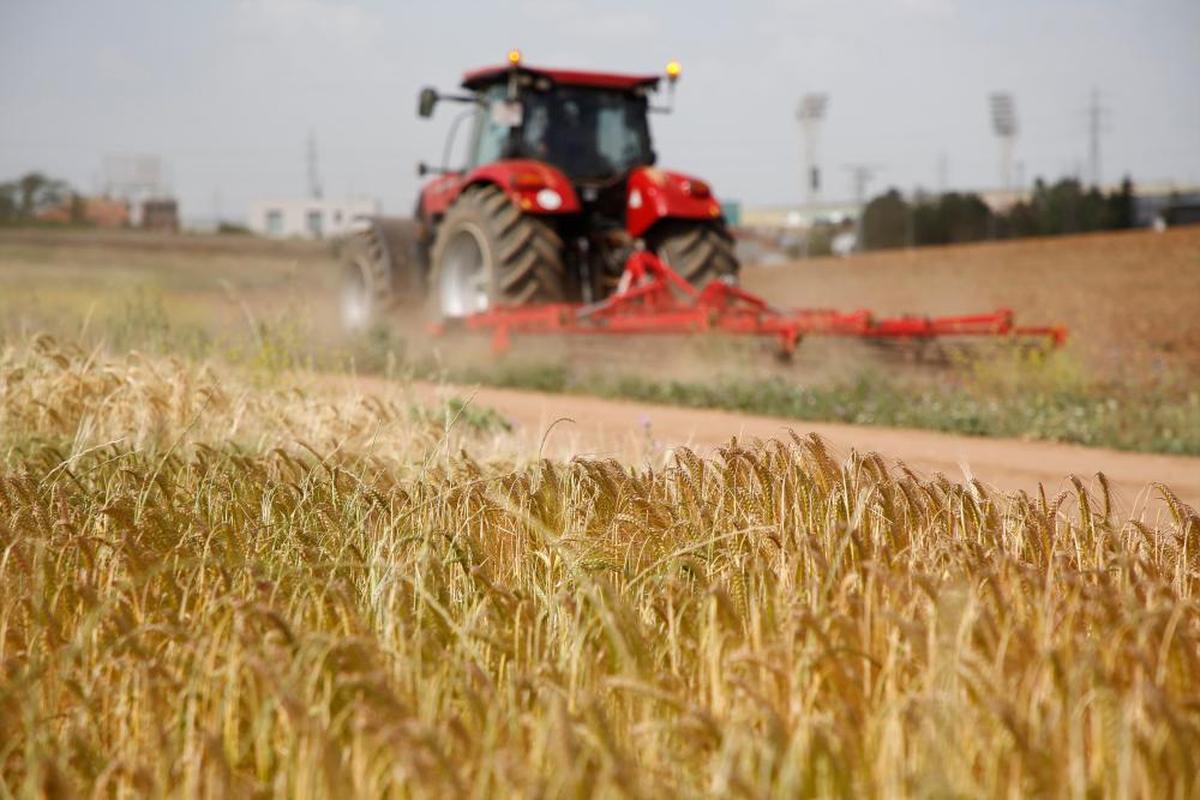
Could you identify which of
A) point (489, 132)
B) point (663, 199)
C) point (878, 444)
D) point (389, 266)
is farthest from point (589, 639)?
point (389, 266)

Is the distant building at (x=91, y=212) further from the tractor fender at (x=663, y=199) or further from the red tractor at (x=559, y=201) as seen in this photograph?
the tractor fender at (x=663, y=199)

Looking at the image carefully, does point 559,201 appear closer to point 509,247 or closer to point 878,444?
point 509,247

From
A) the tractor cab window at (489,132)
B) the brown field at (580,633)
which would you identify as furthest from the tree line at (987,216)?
the brown field at (580,633)

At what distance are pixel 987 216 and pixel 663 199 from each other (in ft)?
87.9

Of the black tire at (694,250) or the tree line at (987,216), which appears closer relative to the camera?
the black tire at (694,250)

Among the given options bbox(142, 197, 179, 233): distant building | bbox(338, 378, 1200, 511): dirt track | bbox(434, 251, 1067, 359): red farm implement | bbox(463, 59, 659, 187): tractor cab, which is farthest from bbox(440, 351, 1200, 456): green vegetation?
bbox(142, 197, 179, 233): distant building

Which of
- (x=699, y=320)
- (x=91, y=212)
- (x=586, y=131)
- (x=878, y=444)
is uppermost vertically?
(x=91, y=212)

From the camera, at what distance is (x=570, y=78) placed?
1088cm

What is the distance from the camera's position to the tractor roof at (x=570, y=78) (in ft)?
35.2

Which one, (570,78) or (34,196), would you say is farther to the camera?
(34,196)

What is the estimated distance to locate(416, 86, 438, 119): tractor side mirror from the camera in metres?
10.7

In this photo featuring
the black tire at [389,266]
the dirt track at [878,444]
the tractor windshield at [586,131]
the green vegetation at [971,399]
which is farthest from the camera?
the black tire at [389,266]

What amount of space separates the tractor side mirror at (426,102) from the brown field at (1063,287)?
563 cm

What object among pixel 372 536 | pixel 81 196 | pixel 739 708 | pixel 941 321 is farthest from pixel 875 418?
pixel 81 196
